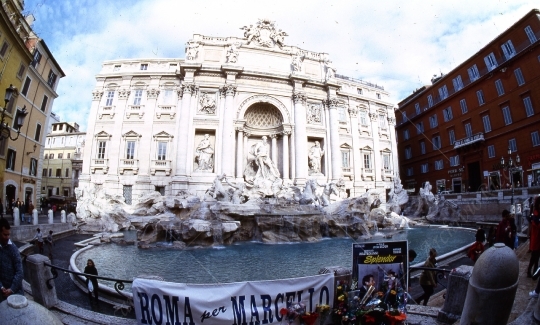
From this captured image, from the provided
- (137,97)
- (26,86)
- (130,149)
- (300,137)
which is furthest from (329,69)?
(26,86)

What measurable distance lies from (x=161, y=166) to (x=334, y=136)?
15942 millimetres

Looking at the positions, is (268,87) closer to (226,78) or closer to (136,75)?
(226,78)

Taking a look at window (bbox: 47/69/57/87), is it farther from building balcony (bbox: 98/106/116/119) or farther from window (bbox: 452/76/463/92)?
window (bbox: 452/76/463/92)

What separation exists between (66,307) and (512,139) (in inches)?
1213

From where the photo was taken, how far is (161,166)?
77.4 feet

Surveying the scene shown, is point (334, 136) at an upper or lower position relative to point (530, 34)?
lower

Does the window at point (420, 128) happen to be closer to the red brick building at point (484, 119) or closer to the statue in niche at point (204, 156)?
the red brick building at point (484, 119)

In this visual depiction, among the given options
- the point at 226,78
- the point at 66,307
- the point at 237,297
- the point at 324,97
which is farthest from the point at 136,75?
the point at 237,297

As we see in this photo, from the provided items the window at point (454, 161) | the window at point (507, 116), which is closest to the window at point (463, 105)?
the window at point (507, 116)

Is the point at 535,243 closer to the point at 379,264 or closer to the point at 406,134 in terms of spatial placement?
the point at 379,264

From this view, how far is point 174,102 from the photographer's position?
971 inches

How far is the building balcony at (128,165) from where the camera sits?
23359mm

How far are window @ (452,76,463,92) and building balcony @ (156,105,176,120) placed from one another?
28.8m

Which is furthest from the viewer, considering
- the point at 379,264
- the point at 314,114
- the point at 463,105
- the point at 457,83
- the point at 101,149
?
the point at 457,83
